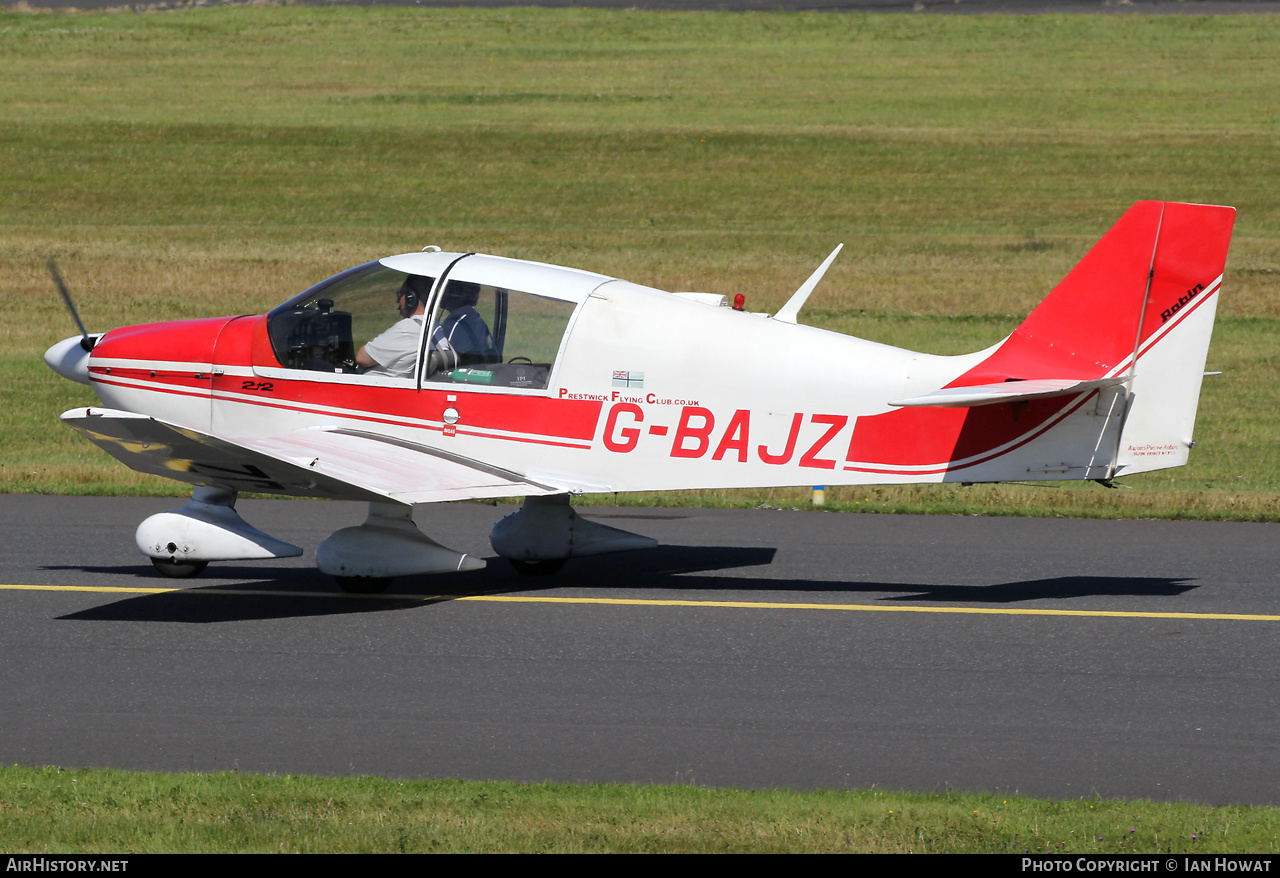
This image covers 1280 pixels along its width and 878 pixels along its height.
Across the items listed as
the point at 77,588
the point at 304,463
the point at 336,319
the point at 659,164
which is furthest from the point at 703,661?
the point at 659,164

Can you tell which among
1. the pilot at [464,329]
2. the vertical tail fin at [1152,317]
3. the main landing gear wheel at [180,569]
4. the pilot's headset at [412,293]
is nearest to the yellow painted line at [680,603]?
the main landing gear wheel at [180,569]

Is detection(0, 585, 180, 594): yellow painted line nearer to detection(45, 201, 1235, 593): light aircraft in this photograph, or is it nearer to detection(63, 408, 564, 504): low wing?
detection(45, 201, 1235, 593): light aircraft

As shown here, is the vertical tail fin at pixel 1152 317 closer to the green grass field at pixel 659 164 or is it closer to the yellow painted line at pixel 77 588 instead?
the green grass field at pixel 659 164

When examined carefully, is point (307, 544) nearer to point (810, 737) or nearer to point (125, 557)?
point (125, 557)

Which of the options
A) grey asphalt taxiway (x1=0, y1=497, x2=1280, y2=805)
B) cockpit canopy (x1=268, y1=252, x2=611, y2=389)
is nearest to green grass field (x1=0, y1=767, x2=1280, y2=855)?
grey asphalt taxiway (x1=0, y1=497, x2=1280, y2=805)

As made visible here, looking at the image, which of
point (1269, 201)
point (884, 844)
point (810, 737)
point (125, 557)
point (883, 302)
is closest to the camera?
point (884, 844)

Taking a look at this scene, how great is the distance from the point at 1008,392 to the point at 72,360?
623 centimetres

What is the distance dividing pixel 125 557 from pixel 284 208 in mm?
24618

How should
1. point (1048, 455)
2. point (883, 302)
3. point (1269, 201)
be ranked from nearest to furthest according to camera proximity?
point (1048, 455), point (883, 302), point (1269, 201)

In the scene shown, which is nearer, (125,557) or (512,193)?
(125,557)

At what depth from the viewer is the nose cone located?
10359 millimetres

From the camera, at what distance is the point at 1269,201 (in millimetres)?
34156

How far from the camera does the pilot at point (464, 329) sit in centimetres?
977

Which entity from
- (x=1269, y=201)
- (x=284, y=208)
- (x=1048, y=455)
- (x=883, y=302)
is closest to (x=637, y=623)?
(x=1048, y=455)
